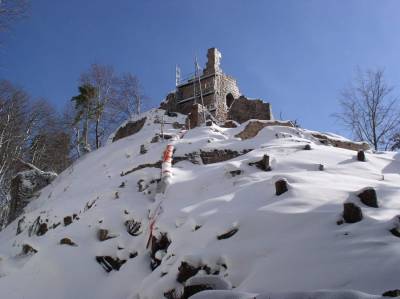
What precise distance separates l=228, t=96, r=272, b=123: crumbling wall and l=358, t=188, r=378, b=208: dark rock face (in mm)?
18466

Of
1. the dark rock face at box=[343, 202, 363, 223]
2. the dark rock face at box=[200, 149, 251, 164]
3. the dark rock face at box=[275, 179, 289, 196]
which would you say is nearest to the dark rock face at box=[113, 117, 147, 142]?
the dark rock face at box=[200, 149, 251, 164]

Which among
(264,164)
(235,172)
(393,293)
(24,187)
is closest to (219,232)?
(393,293)

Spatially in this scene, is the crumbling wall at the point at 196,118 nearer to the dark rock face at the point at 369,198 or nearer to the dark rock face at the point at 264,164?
the dark rock face at the point at 264,164

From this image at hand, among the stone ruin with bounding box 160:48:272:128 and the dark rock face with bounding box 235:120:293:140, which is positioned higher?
the stone ruin with bounding box 160:48:272:128

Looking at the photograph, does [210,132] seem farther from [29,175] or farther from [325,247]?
[325,247]

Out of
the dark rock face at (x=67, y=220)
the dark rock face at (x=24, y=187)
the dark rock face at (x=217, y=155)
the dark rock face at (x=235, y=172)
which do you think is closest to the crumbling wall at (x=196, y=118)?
the dark rock face at (x=24, y=187)

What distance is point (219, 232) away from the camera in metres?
6.10

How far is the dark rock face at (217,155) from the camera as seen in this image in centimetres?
1296

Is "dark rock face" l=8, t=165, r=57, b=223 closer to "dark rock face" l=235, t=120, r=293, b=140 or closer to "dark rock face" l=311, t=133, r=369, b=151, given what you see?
"dark rock face" l=235, t=120, r=293, b=140

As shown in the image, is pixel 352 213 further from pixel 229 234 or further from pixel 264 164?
pixel 264 164

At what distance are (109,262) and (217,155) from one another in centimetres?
608

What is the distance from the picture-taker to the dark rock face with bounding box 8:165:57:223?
16211mm

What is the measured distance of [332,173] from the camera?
909 centimetres

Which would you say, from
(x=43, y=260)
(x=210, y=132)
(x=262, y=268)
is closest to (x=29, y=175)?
(x=210, y=132)
